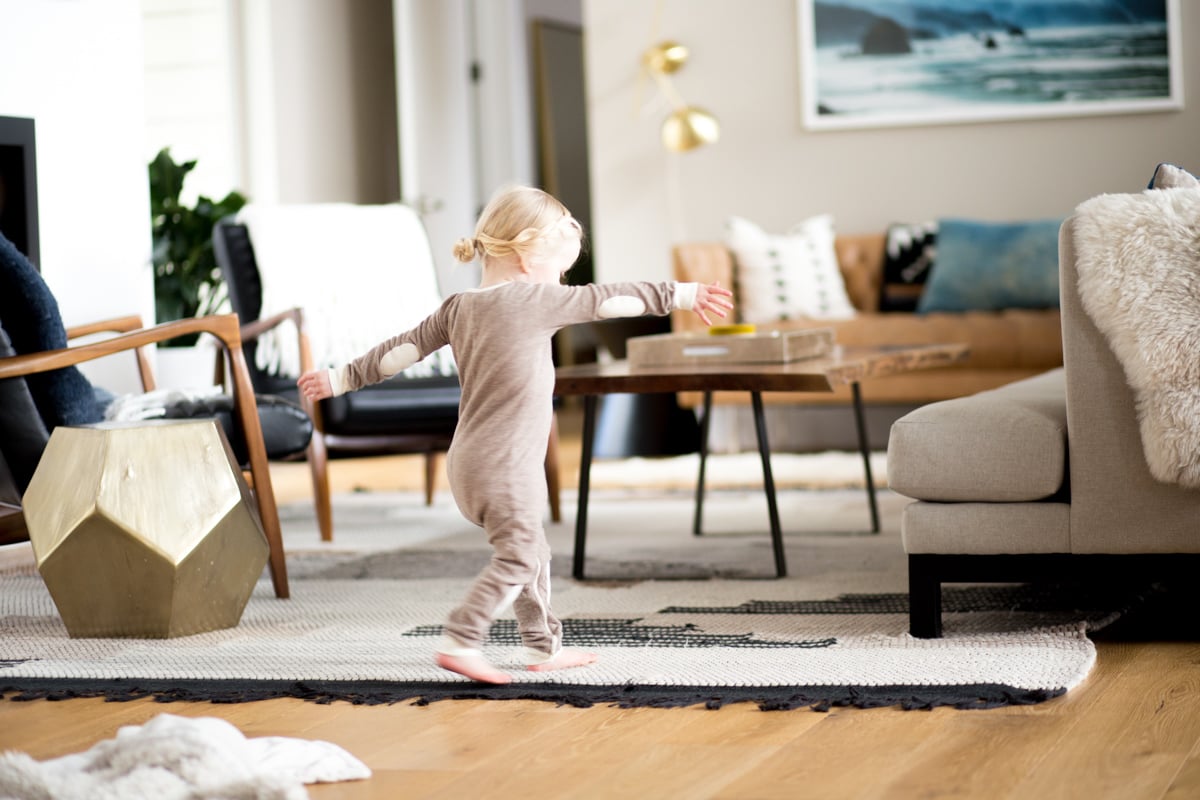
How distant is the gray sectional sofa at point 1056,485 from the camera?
2170mm

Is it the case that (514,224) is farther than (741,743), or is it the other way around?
(514,224)

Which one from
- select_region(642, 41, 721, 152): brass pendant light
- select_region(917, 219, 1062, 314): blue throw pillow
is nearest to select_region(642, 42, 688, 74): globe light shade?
select_region(642, 41, 721, 152): brass pendant light

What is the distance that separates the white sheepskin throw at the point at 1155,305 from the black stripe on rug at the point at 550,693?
1.42 feet

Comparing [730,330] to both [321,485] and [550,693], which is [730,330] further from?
[550,693]

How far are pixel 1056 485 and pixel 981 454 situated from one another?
0.12 metres

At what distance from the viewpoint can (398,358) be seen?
216 cm

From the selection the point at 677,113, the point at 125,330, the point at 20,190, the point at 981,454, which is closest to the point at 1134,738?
the point at 981,454

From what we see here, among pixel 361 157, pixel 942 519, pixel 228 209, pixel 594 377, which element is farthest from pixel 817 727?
pixel 361 157

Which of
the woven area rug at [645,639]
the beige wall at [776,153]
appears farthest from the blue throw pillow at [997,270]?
the woven area rug at [645,639]

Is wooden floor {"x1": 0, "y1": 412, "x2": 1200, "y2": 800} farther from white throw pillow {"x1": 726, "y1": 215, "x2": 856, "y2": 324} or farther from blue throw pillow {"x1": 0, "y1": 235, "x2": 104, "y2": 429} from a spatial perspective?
white throw pillow {"x1": 726, "y1": 215, "x2": 856, "y2": 324}

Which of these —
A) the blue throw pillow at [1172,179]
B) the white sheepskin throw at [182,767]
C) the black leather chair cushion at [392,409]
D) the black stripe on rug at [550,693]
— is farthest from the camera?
the black leather chair cushion at [392,409]

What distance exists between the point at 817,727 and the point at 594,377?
3.68 feet

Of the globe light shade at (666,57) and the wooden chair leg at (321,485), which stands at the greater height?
the globe light shade at (666,57)

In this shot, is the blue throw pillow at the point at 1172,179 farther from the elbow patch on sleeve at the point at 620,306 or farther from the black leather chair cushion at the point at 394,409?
the black leather chair cushion at the point at 394,409
